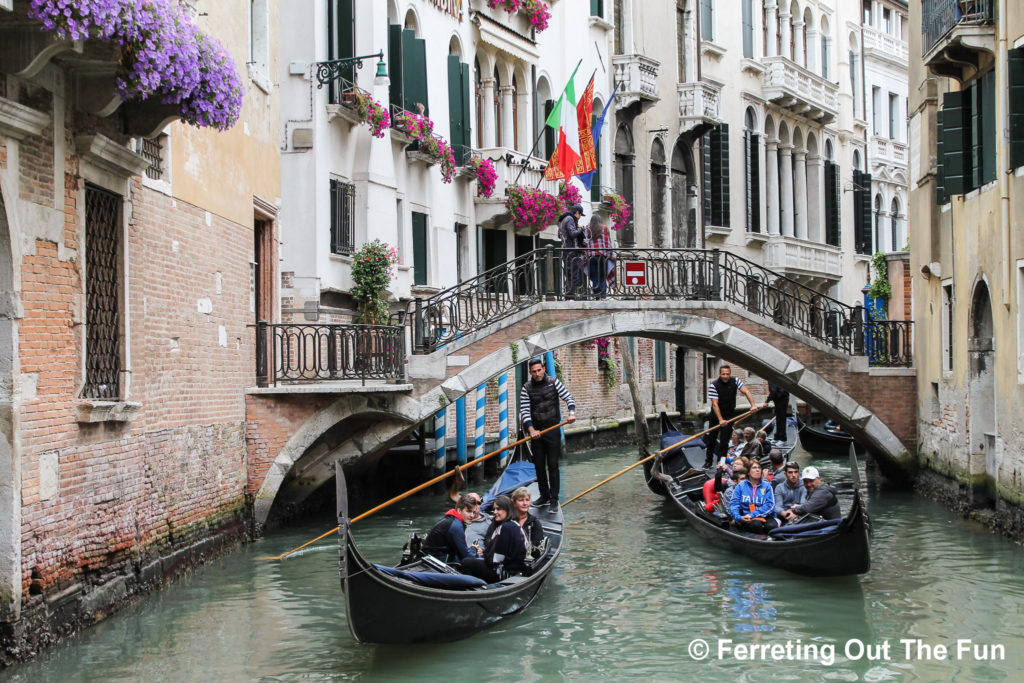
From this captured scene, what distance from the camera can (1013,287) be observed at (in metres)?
11.2

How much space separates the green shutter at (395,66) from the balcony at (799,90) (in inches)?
527

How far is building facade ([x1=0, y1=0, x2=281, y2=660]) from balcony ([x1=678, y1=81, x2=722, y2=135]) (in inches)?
518

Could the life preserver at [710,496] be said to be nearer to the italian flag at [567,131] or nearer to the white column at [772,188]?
the italian flag at [567,131]

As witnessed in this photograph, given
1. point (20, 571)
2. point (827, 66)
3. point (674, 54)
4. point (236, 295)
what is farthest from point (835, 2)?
point (20, 571)

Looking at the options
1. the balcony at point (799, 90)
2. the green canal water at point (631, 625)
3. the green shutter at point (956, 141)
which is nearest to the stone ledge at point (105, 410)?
the green canal water at point (631, 625)

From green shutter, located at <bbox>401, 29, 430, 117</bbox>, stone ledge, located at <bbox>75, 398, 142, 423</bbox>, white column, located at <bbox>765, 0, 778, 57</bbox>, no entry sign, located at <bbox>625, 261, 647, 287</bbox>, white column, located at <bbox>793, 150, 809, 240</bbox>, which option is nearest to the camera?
stone ledge, located at <bbox>75, 398, 142, 423</bbox>

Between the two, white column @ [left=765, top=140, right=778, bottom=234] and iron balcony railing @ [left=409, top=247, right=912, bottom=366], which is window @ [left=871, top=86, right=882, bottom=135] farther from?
iron balcony railing @ [left=409, top=247, right=912, bottom=366]

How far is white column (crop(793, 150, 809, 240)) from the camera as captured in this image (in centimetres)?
2844

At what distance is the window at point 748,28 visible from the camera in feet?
87.2

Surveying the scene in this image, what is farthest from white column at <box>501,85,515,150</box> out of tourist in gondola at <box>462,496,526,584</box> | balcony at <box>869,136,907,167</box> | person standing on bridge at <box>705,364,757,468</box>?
balcony at <box>869,136,907,167</box>

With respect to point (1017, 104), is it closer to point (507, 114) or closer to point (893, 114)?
point (507, 114)

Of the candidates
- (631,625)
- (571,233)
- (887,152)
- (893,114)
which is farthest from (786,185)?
(631,625)

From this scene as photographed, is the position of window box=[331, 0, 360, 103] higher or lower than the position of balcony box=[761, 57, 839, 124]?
lower

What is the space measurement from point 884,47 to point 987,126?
2126cm
